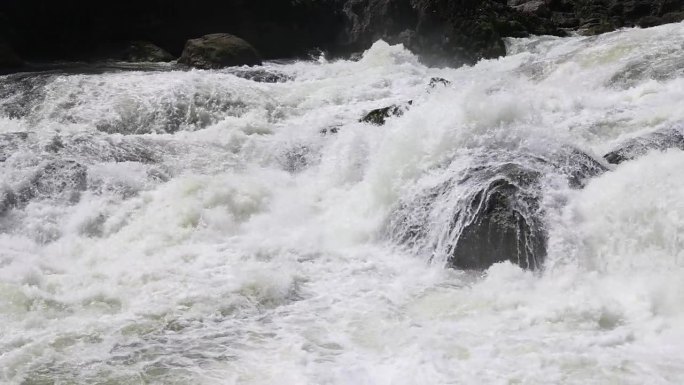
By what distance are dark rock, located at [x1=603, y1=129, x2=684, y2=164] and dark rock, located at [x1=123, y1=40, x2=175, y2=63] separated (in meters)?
15.6

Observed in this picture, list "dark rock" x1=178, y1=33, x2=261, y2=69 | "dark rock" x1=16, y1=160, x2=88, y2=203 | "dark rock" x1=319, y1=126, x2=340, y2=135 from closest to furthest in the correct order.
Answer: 1. "dark rock" x1=16, y1=160, x2=88, y2=203
2. "dark rock" x1=319, y1=126, x2=340, y2=135
3. "dark rock" x1=178, y1=33, x2=261, y2=69

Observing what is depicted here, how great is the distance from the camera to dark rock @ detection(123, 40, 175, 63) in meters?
20.1

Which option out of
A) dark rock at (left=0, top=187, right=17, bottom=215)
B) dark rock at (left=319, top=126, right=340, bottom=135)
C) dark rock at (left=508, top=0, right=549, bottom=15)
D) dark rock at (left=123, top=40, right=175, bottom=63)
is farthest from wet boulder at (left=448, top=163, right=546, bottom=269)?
dark rock at (left=508, top=0, right=549, bottom=15)

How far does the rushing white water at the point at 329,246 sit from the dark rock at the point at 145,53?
26.2 ft

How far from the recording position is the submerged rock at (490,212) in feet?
21.4

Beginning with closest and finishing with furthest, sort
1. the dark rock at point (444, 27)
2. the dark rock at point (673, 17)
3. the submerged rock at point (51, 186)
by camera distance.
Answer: the submerged rock at point (51, 186), the dark rock at point (444, 27), the dark rock at point (673, 17)

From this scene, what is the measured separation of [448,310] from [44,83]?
11.0 metres

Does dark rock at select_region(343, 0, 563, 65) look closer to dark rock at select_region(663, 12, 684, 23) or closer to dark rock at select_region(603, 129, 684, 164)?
dark rock at select_region(663, 12, 684, 23)

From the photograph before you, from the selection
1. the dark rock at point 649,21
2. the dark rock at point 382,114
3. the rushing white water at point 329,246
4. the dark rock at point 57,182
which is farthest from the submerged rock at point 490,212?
the dark rock at point 649,21

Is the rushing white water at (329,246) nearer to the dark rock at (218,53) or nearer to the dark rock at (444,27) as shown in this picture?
the dark rock at (218,53)

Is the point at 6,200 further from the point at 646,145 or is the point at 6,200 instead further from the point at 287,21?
the point at 287,21

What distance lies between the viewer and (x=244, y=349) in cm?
530

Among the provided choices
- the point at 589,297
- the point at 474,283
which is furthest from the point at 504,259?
the point at 589,297

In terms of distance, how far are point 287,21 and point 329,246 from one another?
54.9 feet
